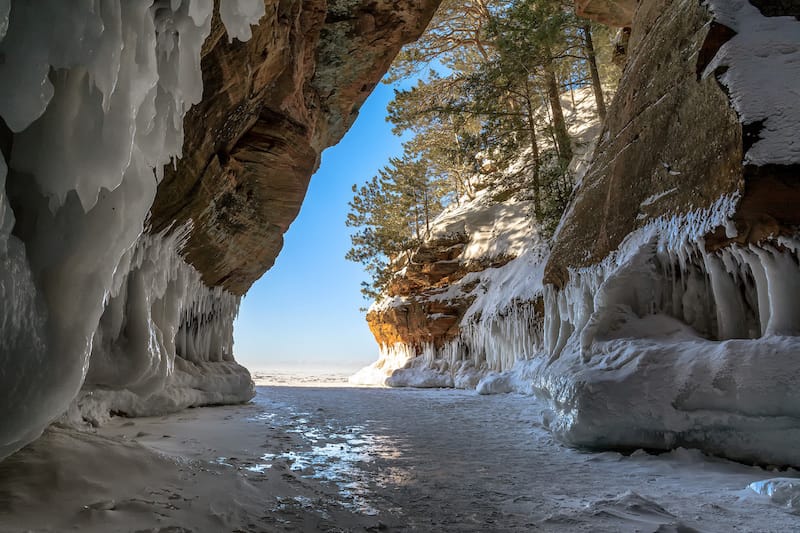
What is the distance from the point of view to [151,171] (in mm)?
2617

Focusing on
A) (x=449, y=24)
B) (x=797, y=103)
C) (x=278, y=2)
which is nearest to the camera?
(x=797, y=103)

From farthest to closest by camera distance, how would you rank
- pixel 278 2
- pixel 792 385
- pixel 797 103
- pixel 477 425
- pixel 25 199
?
1. pixel 477 425
2. pixel 278 2
3. pixel 797 103
4. pixel 792 385
5. pixel 25 199

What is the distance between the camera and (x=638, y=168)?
5625 mm

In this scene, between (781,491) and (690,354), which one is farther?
(690,354)

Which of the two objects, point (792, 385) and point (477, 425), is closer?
point (792, 385)

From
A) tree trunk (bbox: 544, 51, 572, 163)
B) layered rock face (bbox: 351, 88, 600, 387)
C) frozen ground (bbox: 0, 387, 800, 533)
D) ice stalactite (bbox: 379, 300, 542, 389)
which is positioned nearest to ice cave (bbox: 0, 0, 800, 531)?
frozen ground (bbox: 0, 387, 800, 533)

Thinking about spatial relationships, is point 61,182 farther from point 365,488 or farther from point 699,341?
point 699,341

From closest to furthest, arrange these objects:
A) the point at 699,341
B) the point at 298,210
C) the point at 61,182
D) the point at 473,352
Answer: the point at 61,182 < the point at 699,341 < the point at 298,210 < the point at 473,352

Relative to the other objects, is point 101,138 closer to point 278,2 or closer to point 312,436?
point 312,436

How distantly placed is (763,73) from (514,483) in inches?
167

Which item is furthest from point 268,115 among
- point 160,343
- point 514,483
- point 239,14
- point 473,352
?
point 473,352

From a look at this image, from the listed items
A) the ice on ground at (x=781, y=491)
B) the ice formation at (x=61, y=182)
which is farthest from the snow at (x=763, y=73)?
the ice formation at (x=61, y=182)

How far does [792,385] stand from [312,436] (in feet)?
12.9

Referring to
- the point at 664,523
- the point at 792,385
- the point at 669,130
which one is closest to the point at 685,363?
the point at 792,385
